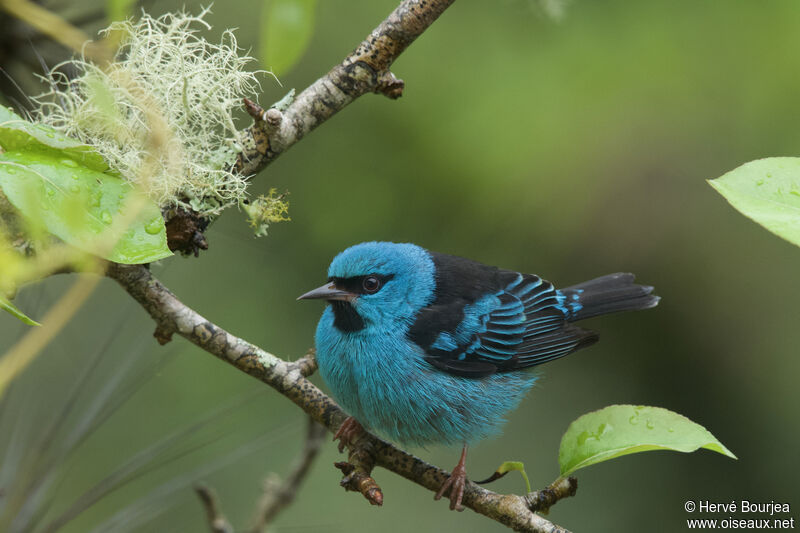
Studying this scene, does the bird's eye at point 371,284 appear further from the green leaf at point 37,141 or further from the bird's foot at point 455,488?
the green leaf at point 37,141

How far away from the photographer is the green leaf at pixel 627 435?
1.52 m

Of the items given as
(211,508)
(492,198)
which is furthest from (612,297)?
(211,508)

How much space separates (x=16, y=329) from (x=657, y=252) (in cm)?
258

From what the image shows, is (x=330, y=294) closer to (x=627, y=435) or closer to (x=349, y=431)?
(x=349, y=431)

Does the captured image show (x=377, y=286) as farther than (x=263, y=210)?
Yes

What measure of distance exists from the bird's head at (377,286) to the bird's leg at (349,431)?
0.37 meters

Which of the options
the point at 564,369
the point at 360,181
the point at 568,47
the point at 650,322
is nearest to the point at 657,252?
the point at 650,322

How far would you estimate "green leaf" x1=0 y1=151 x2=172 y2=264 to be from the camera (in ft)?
3.77

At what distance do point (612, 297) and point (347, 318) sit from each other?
3.73ft

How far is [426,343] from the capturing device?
2412mm

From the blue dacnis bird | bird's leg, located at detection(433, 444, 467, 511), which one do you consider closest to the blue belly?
the blue dacnis bird

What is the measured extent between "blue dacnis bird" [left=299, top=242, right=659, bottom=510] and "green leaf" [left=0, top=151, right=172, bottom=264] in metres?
0.93

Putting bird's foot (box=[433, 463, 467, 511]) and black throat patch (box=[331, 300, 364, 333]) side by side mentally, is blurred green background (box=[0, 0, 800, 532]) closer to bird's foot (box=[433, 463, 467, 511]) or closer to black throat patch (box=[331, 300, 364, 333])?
black throat patch (box=[331, 300, 364, 333])

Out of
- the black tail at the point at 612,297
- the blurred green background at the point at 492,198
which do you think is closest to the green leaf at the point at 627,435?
the blurred green background at the point at 492,198
